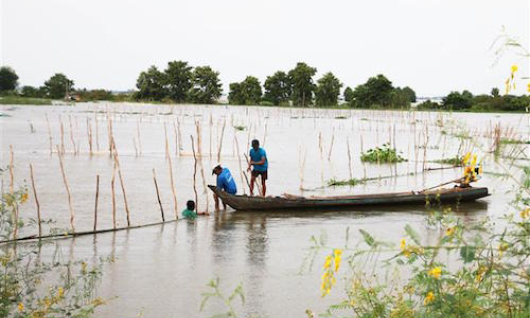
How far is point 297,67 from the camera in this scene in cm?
6394

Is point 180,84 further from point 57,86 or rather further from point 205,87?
point 57,86

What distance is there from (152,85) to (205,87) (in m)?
6.51

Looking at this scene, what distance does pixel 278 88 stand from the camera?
6856cm

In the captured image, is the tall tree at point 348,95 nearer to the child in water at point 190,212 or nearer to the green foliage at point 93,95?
the green foliage at point 93,95

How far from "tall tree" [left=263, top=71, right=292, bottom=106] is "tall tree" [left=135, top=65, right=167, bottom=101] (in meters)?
12.7

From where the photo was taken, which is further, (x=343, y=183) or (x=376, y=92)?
(x=376, y=92)

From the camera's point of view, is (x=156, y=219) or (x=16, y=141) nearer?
(x=156, y=219)

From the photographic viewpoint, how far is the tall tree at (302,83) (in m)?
63.4

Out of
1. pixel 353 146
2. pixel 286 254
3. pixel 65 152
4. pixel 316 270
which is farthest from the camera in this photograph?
pixel 353 146

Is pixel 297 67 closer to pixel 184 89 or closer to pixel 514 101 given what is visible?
pixel 184 89

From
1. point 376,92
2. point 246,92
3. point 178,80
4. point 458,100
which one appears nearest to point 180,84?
point 178,80

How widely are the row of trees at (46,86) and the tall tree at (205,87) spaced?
15723 millimetres

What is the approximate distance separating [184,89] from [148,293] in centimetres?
6563

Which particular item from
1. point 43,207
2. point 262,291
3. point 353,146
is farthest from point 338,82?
point 262,291
